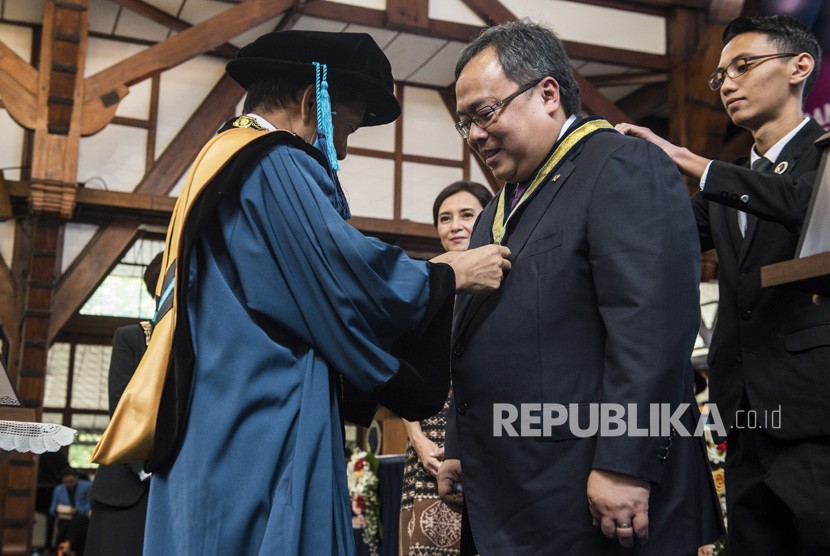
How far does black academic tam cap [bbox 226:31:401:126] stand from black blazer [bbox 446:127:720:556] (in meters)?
0.50

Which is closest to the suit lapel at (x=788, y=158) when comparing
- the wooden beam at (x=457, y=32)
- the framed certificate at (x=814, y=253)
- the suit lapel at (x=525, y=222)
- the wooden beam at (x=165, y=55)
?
the framed certificate at (x=814, y=253)

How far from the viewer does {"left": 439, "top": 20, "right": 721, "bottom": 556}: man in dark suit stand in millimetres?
1964

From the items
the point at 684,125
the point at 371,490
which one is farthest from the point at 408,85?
the point at 371,490

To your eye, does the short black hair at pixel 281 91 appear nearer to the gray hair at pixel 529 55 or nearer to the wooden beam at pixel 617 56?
the gray hair at pixel 529 55

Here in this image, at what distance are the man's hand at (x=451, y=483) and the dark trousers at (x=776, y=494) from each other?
2.21ft

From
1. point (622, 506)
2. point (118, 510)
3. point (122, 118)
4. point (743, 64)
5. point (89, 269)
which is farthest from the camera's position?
point (122, 118)

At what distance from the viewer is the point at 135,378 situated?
2.04 m

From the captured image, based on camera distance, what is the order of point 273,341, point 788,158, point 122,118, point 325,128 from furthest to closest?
point 122,118 < point 788,158 < point 325,128 < point 273,341

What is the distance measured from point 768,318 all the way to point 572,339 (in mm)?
631

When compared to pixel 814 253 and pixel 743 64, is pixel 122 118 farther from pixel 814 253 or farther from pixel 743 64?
pixel 814 253

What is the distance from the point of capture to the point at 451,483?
8.14 ft

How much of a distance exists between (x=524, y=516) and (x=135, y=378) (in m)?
0.84

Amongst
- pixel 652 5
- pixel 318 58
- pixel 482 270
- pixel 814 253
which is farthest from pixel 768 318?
pixel 652 5

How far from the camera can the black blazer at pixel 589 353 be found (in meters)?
1.97
